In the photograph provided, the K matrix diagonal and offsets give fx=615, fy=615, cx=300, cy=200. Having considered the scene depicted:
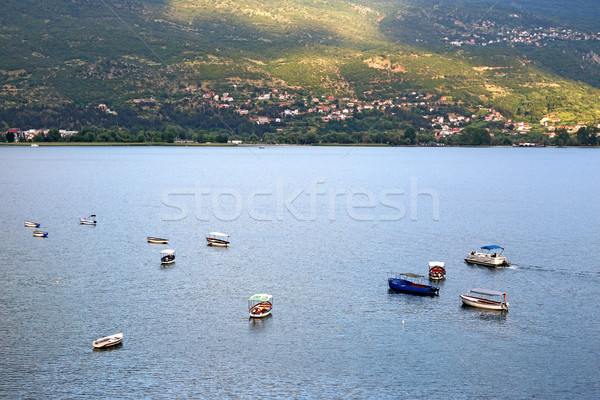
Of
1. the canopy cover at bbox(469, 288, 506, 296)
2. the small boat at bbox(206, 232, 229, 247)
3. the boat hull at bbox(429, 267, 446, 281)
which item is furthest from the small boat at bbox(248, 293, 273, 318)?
the small boat at bbox(206, 232, 229, 247)

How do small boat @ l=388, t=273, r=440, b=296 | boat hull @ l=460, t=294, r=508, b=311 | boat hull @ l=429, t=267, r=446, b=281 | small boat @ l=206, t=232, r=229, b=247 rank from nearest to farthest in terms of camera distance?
boat hull @ l=460, t=294, r=508, b=311
small boat @ l=388, t=273, r=440, b=296
boat hull @ l=429, t=267, r=446, b=281
small boat @ l=206, t=232, r=229, b=247

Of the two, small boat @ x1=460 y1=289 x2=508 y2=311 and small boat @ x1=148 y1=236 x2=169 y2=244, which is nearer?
small boat @ x1=460 y1=289 x2=508 y2=311

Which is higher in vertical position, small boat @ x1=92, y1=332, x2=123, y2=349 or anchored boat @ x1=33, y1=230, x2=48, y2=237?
anchored boat @ x1=33, y1=230, x2=48, y2=237

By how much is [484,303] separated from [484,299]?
0.29m

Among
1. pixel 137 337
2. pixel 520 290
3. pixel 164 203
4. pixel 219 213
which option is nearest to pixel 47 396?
pixel 137 337

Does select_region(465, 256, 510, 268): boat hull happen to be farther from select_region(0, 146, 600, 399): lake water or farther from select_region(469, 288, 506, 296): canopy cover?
select_region(469, 288, 506, 296): canopy cover

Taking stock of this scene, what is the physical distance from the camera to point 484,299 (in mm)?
37188

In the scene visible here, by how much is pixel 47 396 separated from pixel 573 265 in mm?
38615

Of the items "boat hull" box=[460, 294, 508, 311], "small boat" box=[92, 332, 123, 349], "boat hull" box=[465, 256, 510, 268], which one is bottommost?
"small boat" box=[92, 332, 123, 349]

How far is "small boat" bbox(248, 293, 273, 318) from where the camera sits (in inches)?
1364

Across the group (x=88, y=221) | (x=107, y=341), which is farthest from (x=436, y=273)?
(x=88, y=221)

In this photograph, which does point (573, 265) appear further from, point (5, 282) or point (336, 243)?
point (5, 282)

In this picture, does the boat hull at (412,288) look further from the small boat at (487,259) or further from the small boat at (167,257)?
the small boat at (167,257)

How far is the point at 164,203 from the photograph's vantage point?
→ 80375 mm
